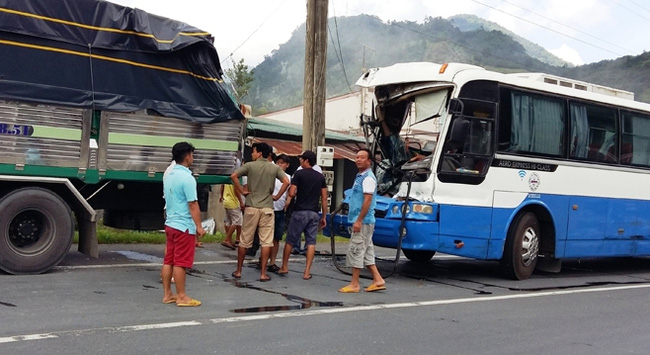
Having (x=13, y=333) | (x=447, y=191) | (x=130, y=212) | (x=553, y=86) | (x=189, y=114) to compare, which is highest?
(x=553, y=86)

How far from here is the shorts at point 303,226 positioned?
388 inches

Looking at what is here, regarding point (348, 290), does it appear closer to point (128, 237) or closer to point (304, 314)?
point (304, 314)

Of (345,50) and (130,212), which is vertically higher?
(345,50)

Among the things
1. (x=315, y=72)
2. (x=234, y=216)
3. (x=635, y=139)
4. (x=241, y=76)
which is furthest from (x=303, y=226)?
(x=241, y=76)

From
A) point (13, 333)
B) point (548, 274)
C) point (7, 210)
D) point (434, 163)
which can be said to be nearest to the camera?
point (13, 333)

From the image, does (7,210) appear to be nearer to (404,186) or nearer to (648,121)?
(404,186)

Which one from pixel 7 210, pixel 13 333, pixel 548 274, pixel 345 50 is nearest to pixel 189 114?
pixel 7 210

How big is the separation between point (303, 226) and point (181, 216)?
8.90ft

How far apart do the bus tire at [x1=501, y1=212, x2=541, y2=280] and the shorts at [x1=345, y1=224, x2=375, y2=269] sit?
264 centimetres

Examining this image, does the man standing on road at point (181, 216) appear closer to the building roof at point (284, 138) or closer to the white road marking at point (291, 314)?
the white road marking at point (291, 314)

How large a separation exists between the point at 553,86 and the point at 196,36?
18.0 feet

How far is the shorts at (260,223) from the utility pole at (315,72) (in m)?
4.83

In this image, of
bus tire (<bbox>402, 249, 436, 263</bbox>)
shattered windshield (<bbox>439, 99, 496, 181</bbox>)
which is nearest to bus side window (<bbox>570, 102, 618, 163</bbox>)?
shattered windshield (<bbox>439, 99, 496, 181</bbox>)

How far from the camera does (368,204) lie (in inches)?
347
